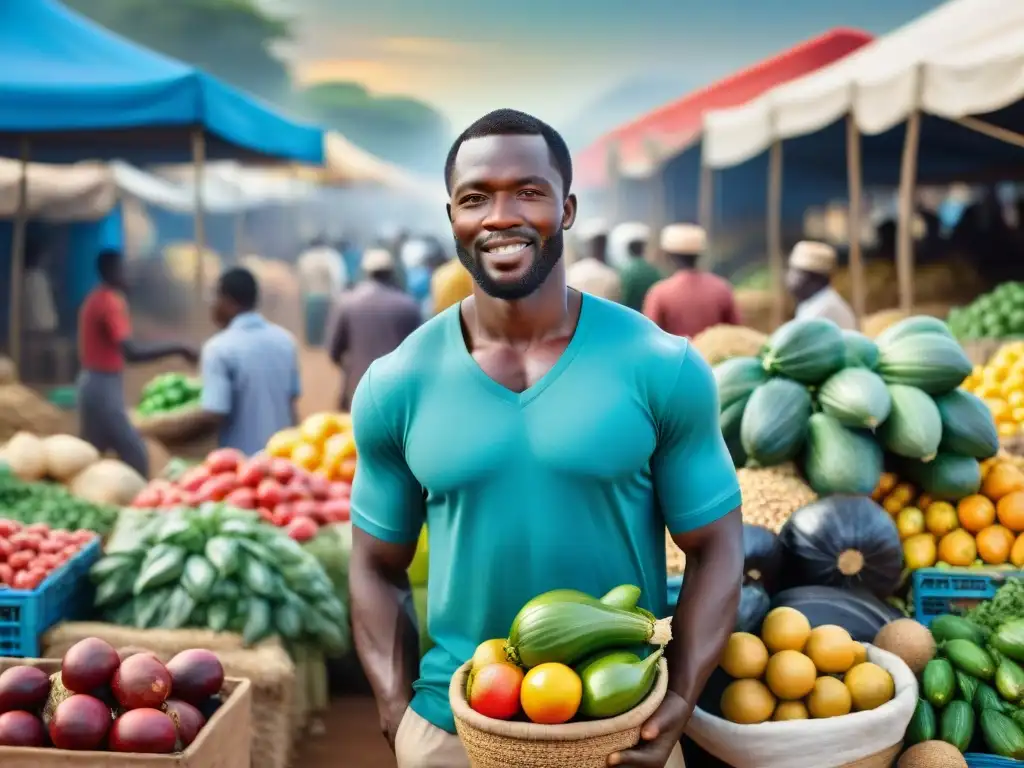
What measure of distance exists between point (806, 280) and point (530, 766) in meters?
5.64

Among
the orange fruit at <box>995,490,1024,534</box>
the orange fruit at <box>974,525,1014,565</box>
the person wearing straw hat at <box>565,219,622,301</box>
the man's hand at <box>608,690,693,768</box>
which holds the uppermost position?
the person wearing straw hat at <box>565,219,622,301</box>

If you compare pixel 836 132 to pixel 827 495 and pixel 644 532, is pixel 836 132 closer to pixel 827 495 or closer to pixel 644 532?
pixel 827 495

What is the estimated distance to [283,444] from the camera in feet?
19.9

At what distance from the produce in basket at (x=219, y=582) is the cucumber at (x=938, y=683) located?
2210 millimetres

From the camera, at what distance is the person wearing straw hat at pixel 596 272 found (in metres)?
8.89

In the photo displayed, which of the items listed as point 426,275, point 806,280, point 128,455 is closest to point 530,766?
point 806,280

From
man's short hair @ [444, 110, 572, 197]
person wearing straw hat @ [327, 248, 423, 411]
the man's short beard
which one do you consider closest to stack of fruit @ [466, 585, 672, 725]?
the man's short beard

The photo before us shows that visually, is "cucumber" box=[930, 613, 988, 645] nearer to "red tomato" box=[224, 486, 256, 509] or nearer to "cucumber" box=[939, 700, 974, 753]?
"cucumber" box=[939, 700, 974, 753]

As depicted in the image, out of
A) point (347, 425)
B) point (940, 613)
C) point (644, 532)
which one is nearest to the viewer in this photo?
point (644, 532)

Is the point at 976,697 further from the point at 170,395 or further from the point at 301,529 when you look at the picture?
the point at 170,395

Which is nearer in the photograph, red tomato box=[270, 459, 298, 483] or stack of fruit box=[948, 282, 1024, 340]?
red tomato box=[270, 459, 298, 483]

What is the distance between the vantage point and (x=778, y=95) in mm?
10781

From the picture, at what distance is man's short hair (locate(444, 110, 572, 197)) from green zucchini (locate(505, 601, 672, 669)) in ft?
2.65

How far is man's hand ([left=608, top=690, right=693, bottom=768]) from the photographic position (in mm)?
1954
